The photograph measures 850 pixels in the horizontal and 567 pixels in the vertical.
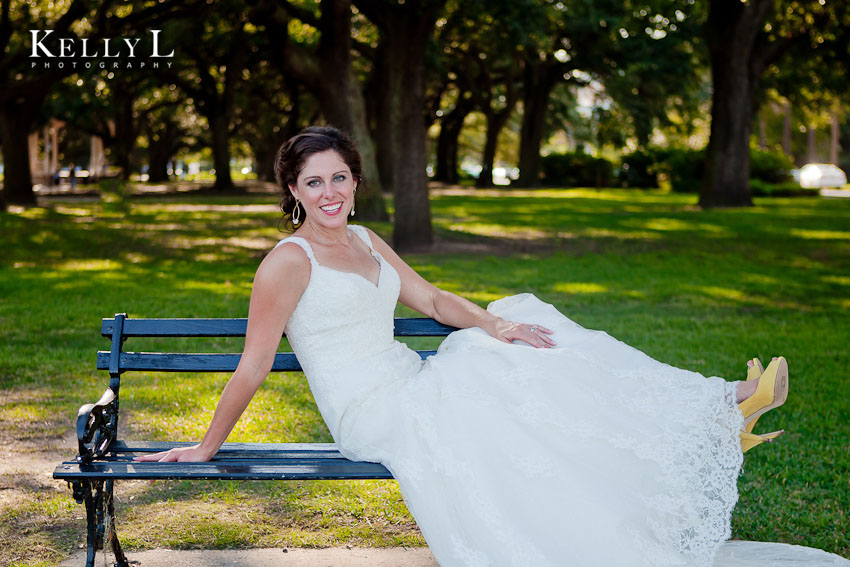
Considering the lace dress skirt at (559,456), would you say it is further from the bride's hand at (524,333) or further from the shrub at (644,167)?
the shrub at (644,167)

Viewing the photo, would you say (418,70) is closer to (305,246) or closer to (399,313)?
(399,313)

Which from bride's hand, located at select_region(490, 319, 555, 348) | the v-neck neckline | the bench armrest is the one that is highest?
the v-neck neckline

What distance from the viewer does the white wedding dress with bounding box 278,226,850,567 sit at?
302 cm

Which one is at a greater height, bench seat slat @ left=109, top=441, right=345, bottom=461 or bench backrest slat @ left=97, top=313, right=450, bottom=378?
bench backrest slat @ left=97, top=313, right=450, bottom=378

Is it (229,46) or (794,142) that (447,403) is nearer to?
(229,46)

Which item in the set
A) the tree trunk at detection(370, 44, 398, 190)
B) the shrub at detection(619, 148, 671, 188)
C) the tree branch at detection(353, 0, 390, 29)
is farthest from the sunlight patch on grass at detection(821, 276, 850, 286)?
the shrub at detection(619, 148, 671, 188)

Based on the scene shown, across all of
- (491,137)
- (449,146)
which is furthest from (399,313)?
(449,146)

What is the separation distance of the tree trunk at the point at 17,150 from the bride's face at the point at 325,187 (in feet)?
80.4

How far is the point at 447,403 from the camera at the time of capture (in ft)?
10.9

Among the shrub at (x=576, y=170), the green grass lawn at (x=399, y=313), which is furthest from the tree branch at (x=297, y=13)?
the shrub at (x=576, y=170)

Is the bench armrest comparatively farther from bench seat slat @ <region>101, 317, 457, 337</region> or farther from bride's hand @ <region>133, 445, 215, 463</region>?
bench seat slat @ <region>101, 317, 457, 337</region>

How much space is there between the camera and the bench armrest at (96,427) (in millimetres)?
3457

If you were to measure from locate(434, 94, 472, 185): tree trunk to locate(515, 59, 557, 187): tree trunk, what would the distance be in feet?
22.0

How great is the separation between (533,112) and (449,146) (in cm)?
1068
